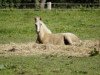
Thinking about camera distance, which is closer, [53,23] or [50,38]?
[50,38]

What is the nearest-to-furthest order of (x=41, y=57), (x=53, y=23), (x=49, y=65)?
(x=49, y=65), (x=41, y=57), (x=53, y=23)

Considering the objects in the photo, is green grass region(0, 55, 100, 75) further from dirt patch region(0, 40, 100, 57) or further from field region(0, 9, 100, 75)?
dirt patch region(0, 40, 100, 57)

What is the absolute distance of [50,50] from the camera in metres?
16.3

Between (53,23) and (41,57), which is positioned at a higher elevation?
(41,57)

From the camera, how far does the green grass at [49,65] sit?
12.5 m

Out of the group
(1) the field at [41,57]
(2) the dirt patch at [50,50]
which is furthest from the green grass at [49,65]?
(2) the dirt patch at [50,50]

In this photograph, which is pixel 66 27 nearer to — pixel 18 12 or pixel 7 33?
pixel 7 33

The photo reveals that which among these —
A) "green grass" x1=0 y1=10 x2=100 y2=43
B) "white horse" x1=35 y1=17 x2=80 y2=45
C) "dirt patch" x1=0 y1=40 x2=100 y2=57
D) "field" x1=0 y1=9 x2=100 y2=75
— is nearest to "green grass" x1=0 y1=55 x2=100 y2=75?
"field" x1=0 y1=9 x2=100 y2=75

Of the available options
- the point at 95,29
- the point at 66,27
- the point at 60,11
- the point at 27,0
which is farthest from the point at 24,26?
the point at 27,0

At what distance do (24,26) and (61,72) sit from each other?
1570cm

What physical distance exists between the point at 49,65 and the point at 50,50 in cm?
268

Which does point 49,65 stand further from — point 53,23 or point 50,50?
point 53,23

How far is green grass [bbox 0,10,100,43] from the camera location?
24.8m

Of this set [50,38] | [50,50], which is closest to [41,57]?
[50,50]
